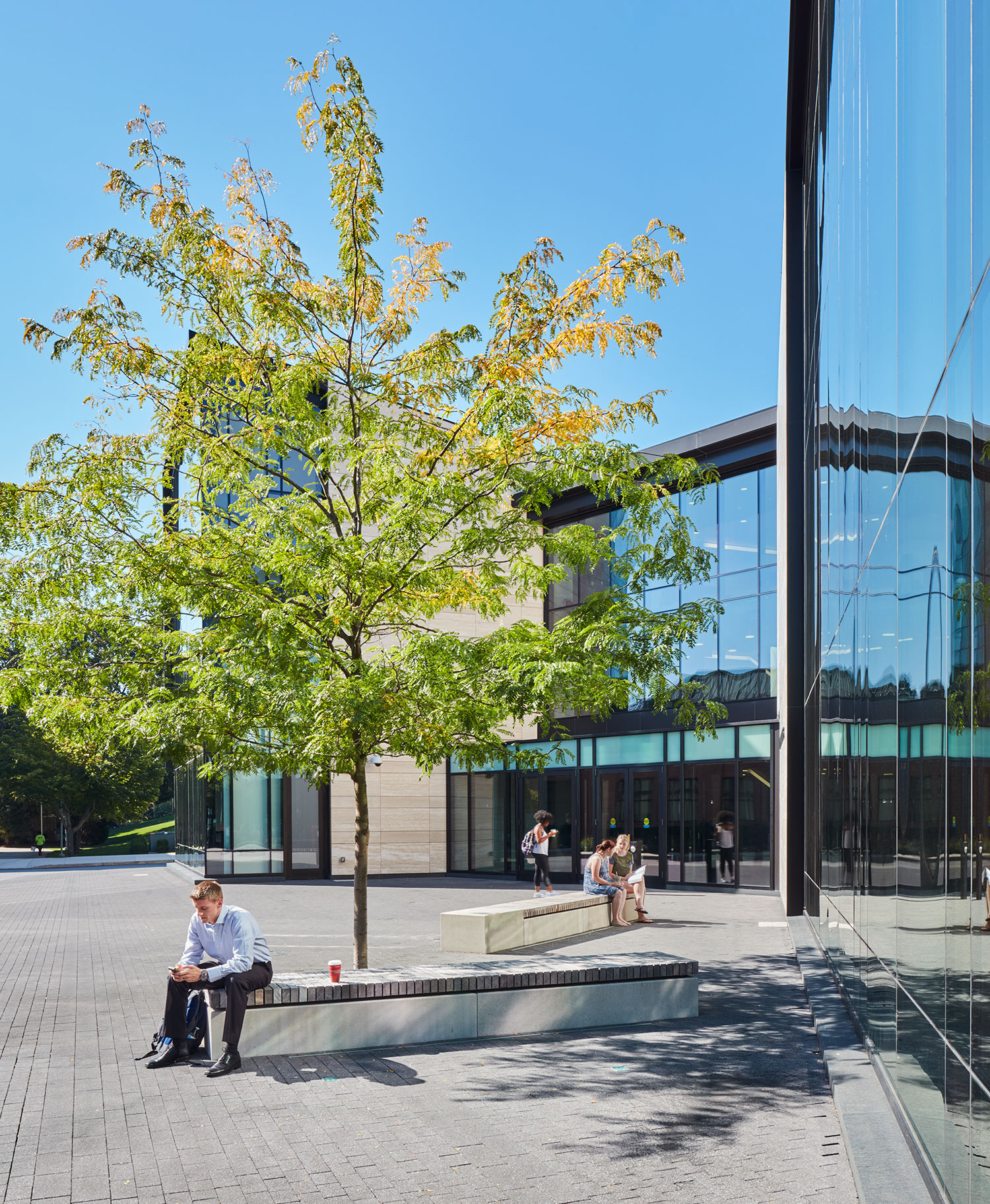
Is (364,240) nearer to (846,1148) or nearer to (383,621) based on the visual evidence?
(383,621)

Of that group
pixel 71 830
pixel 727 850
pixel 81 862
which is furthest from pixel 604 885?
pixel 71 830

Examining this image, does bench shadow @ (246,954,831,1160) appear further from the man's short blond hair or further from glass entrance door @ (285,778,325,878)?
glass entrance door @ (285,778,325,878)

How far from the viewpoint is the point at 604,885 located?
1702 cm

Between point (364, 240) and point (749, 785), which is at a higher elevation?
point (364, 240)

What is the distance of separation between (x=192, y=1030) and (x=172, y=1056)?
26 cm

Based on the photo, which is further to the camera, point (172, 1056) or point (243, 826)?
point (243, 826)

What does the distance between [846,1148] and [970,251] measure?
4.59m

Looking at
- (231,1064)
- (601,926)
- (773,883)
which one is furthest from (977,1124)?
(773,883)

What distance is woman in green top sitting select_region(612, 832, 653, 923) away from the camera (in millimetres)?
17656

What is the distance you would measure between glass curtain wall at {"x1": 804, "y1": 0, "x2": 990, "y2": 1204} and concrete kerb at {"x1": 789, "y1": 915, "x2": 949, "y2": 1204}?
153 millimetres

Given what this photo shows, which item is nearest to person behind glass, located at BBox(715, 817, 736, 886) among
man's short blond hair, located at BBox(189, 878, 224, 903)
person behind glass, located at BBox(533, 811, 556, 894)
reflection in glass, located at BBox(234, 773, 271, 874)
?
person behind glass, located at BBox(533, 811, 556, 894)

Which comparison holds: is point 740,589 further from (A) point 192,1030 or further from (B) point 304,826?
(A) point 192,1030

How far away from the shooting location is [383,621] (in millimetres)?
11500

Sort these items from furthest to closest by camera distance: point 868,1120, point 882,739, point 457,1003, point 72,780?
point 72,780 < point 457,1003 < point 882,739 < point 868,1120
